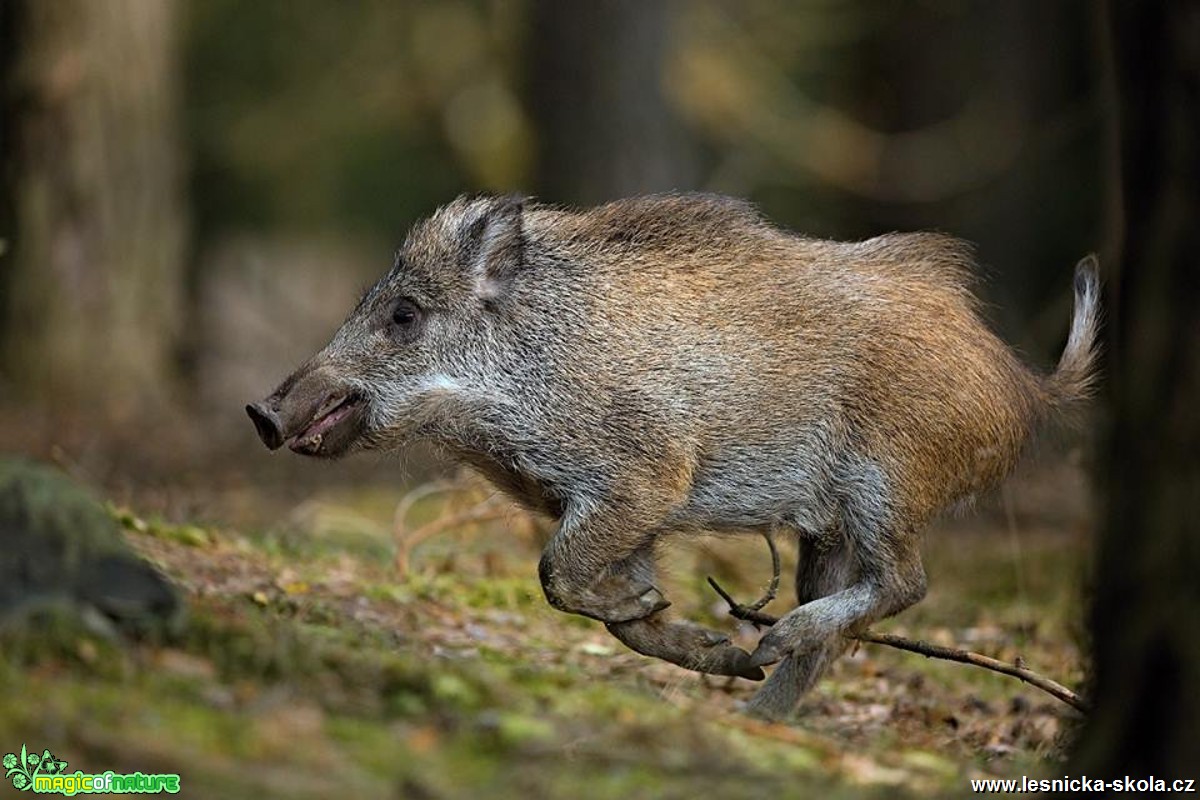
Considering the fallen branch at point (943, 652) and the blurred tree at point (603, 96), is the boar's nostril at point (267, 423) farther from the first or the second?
the blurred tree at point (603, 96)

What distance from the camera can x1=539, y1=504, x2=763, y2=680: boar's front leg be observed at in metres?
5.85

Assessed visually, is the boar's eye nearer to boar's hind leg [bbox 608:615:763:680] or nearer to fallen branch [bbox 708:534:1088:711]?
boar's hind leg [bbox 608:615:763:680]

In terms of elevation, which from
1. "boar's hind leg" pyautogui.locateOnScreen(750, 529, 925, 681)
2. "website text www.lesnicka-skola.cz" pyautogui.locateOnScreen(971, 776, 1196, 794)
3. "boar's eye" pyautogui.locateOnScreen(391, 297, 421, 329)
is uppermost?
"boar's eye" pyautogui.locateOnScreen(391, 297, 421, 329)

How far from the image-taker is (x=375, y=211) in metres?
23.2

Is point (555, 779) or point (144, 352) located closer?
point (555, 779)

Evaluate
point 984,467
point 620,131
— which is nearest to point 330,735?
point 984,467

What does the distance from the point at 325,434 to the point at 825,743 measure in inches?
94.8

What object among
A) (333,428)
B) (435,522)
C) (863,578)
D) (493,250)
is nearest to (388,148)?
(435,522)

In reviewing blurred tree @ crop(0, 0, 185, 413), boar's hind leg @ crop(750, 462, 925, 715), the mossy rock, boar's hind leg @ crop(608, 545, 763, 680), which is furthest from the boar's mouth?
blurred tree @ crop(0, 0, 185, 413)

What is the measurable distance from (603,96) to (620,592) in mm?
8073

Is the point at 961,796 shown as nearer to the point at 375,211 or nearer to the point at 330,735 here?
the point at 330,735

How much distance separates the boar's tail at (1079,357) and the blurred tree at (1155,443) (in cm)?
272

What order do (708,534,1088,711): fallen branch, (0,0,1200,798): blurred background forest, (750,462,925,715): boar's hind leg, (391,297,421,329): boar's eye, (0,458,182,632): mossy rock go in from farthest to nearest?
(391,297,421,329): boar's eye < (750,462,925,715): boar's hind leg < (708,534,1088,711): fallen branch < (0,458,182,632): mossy rock < (0,0,1200,798): blurred background forest

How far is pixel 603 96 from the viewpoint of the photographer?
13477 mm
